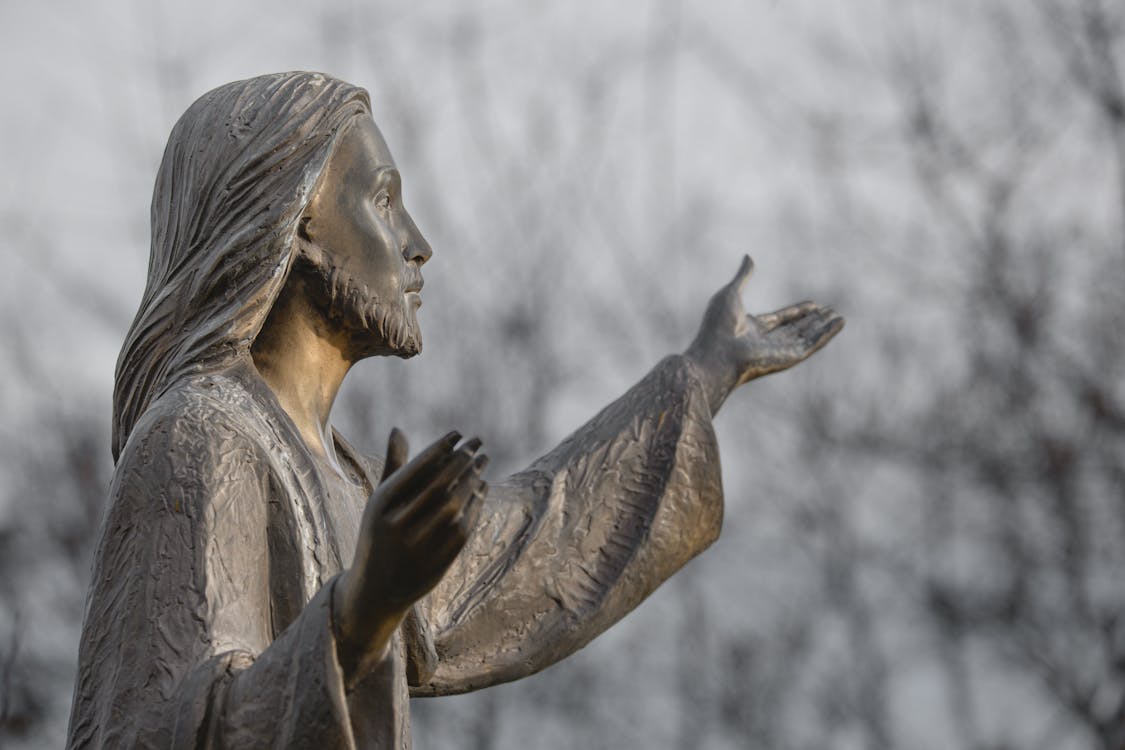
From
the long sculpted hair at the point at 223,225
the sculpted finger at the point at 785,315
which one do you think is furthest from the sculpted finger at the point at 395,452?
the sculpted finger at the point at 785,315

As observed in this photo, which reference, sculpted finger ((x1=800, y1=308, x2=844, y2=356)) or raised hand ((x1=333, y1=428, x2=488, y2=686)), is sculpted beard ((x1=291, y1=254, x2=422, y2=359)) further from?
sculpted finger ((x1=800, y1=308, x2=844, y2=356))

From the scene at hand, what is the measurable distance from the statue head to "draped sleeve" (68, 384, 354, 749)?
10.9 inches

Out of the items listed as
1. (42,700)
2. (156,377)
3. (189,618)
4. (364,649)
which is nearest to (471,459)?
(364,649)

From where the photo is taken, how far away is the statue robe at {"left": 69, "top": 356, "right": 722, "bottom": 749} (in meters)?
3.79

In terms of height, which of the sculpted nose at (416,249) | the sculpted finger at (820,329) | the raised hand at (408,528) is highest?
the sculpted nose at (416,249)

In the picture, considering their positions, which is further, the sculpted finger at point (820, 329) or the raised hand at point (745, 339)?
the sculpted finger at point (820, 329)

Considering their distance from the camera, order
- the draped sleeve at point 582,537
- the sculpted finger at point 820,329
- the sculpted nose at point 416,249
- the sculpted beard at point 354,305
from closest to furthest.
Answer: the sculpted beard at point 354,305, the sculpted nose at point 416,249, the draped sleeve at point 582,537, the sculpted finger at point 820,329

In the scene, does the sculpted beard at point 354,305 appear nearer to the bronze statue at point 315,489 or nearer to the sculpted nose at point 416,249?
the bronze statue at point 315,489

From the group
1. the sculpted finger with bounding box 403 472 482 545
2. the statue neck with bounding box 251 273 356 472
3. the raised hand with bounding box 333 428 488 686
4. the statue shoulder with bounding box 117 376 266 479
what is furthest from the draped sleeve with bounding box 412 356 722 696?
the sculpted finger with bounding box 403 472 482 545

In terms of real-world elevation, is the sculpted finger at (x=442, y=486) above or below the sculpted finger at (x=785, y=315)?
below

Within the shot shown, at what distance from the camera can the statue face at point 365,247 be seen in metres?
4.59

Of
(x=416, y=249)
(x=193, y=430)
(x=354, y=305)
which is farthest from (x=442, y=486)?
(x=416, y=249)

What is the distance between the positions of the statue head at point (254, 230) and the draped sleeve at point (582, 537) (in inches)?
23.2

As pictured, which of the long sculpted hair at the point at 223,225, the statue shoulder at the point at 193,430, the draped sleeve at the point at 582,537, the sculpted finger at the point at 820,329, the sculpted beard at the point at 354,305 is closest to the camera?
the statue shoulder at the point at 193,430
